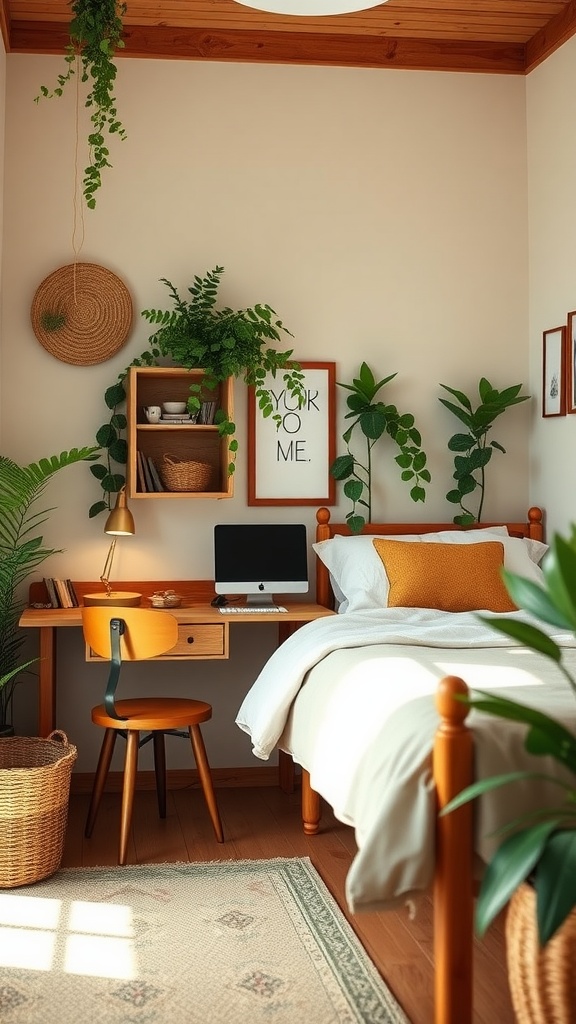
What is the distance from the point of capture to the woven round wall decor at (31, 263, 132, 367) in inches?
169

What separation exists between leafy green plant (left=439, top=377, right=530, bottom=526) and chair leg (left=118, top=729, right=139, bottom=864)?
175 centimetres

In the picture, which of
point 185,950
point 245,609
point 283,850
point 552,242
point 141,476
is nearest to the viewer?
point 185,950

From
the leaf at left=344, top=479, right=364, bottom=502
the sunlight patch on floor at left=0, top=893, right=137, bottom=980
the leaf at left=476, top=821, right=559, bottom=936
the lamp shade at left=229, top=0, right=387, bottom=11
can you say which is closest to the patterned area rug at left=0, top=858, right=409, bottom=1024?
the sunlight patch on floor at left=0, top=893, right=137, bottom=980

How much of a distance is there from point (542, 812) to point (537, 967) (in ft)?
1.00

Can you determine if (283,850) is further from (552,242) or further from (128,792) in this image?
(552,242)

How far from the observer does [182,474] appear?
4203 millimetres

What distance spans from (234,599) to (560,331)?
1.76m

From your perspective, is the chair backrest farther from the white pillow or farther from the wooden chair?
the white pillow

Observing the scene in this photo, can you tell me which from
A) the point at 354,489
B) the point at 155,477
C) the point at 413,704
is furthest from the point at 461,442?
the point at 413,704

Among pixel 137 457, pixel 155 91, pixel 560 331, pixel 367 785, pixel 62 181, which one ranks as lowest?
pixel 367 785

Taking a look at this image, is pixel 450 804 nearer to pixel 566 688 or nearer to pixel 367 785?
pixel 367 785

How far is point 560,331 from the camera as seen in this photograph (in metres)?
4.36

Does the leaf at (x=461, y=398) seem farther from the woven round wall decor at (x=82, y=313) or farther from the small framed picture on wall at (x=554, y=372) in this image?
the woven round wall decor at (x=82, y=313)

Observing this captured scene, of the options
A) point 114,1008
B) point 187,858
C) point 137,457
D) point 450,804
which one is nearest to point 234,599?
point 137,457
